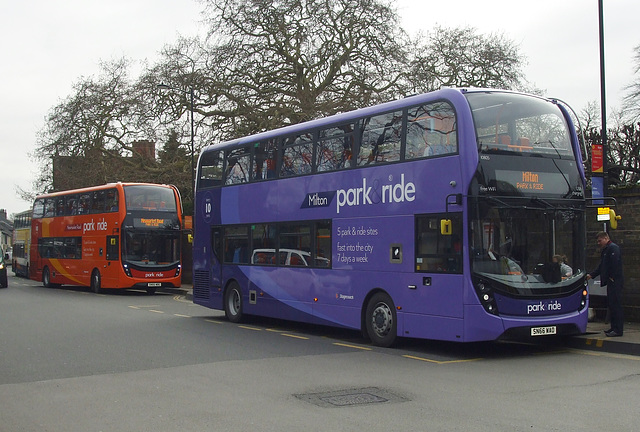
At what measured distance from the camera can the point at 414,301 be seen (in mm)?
12281

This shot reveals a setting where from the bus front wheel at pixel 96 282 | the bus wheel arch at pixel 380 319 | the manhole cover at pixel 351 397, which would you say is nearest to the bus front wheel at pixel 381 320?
the bus wheel arch at pixel 380 319

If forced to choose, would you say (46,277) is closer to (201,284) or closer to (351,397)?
(201,284)

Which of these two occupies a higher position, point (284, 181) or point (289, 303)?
point (284, 181)

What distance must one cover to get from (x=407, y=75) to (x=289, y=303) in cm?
2166

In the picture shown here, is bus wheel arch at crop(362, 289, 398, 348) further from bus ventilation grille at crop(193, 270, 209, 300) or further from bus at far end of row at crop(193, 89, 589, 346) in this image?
bus ventilation grille at crop(193, 270, 209, 300)

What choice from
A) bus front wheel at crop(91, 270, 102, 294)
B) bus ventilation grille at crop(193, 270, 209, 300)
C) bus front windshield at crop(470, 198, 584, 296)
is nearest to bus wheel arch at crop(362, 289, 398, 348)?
bus front windshield at crop(470, 198, 584, 296)

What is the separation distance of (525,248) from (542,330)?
128 centimetres

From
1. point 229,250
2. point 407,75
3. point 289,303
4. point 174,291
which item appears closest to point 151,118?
point 174,291

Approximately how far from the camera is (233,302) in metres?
18.2

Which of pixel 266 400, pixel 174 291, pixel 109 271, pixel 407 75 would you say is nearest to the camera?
pixel 266 400

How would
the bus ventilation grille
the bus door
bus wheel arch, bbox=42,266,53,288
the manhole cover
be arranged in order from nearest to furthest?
the manhole cover
the bus door
the bus ventilation grille
bus wheel arch, bbox=42,266,53,288

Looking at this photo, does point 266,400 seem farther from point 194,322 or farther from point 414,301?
point 194,322

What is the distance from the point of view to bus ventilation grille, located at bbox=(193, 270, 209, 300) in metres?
19.1

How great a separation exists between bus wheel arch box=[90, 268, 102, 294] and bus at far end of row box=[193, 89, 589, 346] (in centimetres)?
1721
